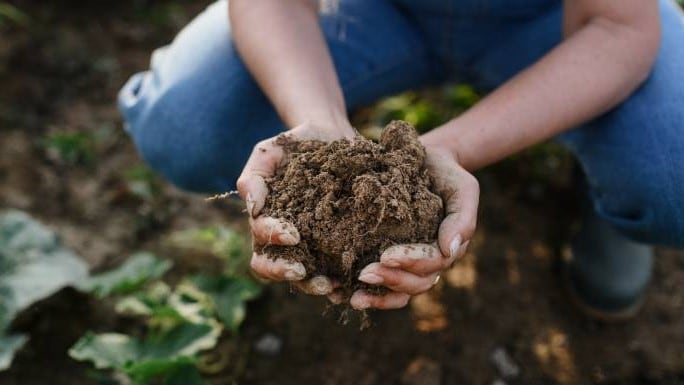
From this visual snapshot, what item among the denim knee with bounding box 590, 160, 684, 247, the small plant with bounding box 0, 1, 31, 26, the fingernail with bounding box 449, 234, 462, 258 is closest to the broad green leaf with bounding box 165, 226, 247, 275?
the fingernail with bounding box 449, 234, 462, 258

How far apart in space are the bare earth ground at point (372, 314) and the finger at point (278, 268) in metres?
0.67

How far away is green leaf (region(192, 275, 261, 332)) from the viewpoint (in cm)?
164

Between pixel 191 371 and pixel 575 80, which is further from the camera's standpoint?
pixel 191 371

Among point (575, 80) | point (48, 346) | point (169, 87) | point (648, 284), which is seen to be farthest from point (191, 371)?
point (648, 284)

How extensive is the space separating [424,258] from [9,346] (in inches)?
42.4

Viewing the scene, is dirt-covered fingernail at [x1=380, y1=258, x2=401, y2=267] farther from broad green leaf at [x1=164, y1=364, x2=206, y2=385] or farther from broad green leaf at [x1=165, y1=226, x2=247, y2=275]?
broad green leaf at [x1=165, y1=226, x2=247, y2=275]

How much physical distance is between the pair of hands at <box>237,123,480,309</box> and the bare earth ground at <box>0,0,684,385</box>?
639mm

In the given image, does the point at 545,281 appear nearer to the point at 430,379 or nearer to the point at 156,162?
the point at 430,379

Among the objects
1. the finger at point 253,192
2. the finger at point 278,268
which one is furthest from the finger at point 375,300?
the finger at point 253,192

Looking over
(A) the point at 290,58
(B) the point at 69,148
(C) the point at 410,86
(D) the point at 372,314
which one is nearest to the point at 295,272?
(A) the point at 290,58

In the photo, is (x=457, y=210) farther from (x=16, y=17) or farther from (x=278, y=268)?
(x=16, y=17)

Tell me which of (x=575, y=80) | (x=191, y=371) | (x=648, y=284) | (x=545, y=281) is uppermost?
(x=575, y=80)

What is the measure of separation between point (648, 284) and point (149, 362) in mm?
1505

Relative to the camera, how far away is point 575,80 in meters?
1.36
